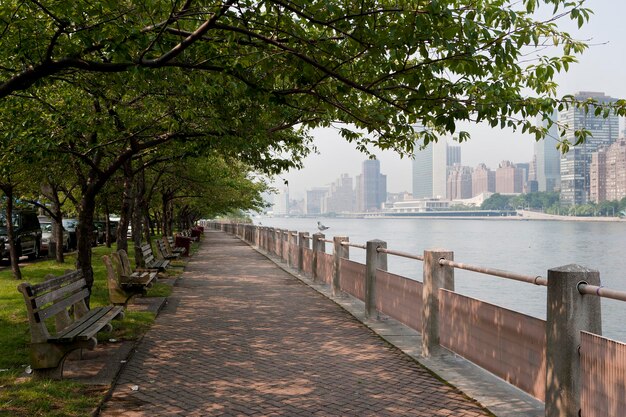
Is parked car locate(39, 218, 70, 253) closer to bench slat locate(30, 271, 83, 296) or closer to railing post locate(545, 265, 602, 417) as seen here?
bench slat locate(30, 271, 83, 296)

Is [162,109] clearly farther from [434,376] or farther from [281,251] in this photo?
[281,251]

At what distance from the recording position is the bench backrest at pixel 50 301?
5.62 meters

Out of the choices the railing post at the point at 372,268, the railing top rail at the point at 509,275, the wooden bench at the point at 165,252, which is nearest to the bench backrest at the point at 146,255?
the wooden bench at the point at 165,252

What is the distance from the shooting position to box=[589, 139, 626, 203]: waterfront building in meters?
158

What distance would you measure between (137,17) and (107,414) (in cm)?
390

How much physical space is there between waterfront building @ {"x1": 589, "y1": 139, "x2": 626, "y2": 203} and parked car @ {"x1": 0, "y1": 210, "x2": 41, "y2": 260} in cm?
16110

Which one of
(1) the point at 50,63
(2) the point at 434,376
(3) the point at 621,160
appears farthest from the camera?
(3) the point at 621,160

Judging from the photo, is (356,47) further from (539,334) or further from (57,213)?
(57,213)

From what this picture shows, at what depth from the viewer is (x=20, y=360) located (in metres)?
6.75

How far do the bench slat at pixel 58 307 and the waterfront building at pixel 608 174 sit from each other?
560 ft

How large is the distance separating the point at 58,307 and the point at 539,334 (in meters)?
4.78

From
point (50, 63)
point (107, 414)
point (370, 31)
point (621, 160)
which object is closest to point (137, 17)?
point (50, 63)

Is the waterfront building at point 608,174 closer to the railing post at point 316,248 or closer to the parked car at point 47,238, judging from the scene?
the parked car at point 47,238

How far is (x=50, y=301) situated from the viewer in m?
6.57
